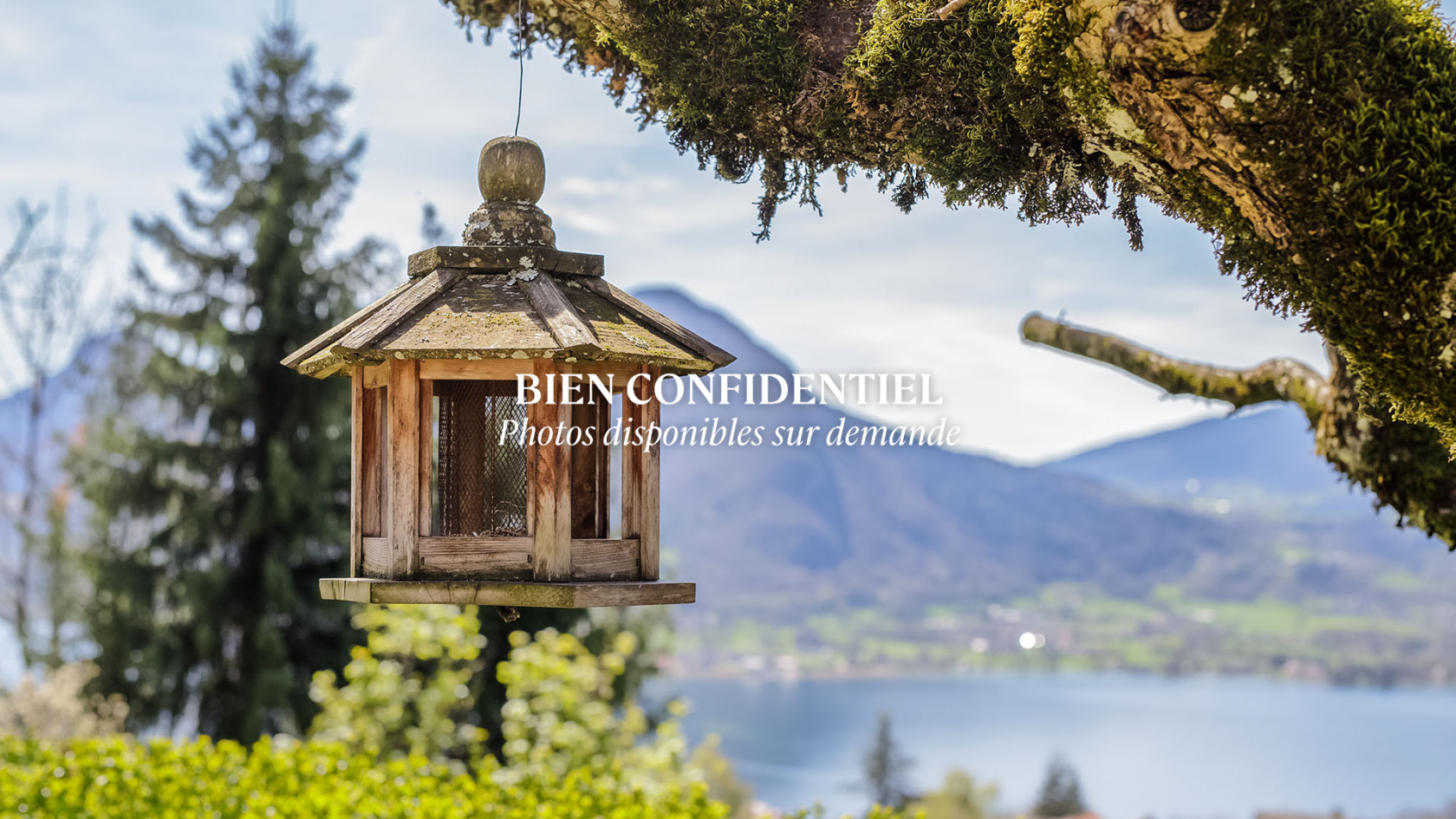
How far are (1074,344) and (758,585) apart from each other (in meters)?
27.9

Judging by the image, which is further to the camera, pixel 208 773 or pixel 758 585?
pixel 758 585

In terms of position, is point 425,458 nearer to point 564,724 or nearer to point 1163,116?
point 1163,116

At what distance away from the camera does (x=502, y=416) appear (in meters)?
2.69

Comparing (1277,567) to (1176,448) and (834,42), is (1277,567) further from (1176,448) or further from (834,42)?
(834,42)

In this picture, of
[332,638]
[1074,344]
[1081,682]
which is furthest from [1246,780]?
[1074,344]

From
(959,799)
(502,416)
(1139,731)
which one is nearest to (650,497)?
(502,416)

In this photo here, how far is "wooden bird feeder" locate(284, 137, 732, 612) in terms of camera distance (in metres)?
2.36

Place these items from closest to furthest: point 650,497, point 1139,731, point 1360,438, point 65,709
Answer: point 650,497
point 1360,438
point 65,709
point 1139,731

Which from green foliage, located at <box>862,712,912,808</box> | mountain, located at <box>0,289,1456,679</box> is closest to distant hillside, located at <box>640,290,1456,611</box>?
mountain, located at <box>0,289,1456,679</box>

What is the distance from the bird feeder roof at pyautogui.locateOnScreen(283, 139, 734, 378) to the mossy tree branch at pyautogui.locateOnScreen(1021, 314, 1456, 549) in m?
1.92

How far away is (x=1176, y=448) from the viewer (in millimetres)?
46031

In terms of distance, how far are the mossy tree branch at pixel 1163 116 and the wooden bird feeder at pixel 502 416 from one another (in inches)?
22.6

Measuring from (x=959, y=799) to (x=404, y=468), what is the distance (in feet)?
36.8

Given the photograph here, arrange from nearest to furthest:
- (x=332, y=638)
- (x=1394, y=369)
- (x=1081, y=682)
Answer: (x=1394, y=369), (x=332, y=638), (x=1081, y=682)
